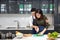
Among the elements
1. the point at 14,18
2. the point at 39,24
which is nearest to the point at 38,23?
the point at 39,24

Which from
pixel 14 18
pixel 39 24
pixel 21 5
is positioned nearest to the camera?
pixel 39 24

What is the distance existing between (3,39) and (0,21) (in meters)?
0.84

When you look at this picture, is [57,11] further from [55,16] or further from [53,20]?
[53,20]

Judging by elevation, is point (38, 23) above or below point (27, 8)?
below

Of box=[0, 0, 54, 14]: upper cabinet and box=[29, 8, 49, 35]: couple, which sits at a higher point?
box=[0, 0, 54, 14]: upper cabinet

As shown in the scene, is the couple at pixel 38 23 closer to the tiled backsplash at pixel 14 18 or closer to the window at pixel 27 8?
the window at pixel 27 8

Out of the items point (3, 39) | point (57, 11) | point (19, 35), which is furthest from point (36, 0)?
point (19, 35)

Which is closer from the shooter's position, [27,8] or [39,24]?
[39,24]

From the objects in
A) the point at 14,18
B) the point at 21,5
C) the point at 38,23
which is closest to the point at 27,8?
the point at 21,5

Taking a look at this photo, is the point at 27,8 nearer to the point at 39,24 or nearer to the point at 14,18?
the point at 14,18

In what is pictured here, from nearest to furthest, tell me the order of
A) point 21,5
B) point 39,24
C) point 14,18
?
point 39,24 < point 21,5 < point 14,18

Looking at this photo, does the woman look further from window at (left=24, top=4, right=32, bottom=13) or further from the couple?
window at (left=24, top=4, right=32, bottom=13)

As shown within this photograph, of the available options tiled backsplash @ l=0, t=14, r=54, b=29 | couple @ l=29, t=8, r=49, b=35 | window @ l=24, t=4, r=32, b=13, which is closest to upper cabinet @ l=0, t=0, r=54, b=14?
window @ l=24, t=4, r=32, b=13

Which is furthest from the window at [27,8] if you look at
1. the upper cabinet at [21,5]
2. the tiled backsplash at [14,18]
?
the tiled backsplash at [14,18]
